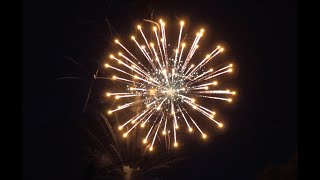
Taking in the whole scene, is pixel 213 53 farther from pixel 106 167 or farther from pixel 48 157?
pixel 48 157

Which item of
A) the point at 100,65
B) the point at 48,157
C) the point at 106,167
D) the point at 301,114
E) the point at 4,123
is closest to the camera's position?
the point at 4,123

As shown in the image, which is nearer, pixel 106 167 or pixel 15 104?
pixel 15 104

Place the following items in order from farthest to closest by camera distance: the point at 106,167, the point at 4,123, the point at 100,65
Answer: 1. the point at 106,167
2. the point at 100,65
3. the point at 4,123

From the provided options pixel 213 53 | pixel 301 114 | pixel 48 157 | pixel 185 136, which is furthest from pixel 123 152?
pixel 301 114

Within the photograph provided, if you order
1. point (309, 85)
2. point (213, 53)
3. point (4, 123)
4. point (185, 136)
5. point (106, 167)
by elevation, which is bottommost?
point (106, 167)

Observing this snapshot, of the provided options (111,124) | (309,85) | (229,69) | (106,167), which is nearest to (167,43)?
(229,69)

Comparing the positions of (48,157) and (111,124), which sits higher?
(111,124)
